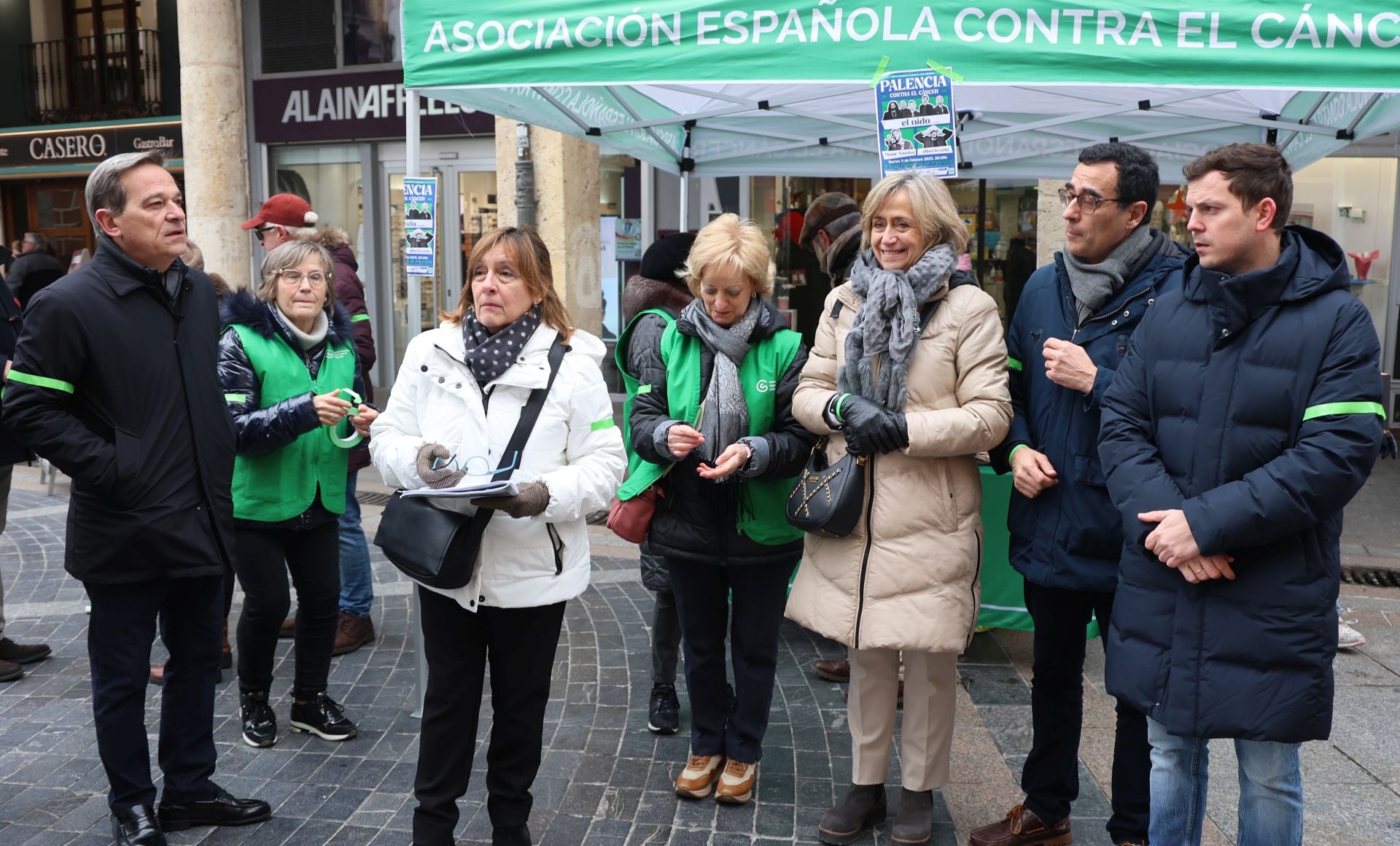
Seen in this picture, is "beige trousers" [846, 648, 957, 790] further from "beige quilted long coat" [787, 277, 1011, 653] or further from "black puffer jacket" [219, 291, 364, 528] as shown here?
"black puffer jacket" [219, 291, 364, 528]

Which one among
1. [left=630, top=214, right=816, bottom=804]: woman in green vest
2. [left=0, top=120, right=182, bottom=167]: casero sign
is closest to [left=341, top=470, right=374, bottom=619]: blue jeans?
[left=630, top=214, right=816, bottom=804]: woman in green vest

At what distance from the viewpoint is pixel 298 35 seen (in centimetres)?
1287

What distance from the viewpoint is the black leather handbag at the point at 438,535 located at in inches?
120

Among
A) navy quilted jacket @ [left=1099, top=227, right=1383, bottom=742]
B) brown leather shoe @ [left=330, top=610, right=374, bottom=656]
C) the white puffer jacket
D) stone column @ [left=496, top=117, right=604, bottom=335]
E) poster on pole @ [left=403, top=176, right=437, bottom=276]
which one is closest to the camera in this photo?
navy quilted jacket @ [left=1099, top=227, right=1383, bottom=742]

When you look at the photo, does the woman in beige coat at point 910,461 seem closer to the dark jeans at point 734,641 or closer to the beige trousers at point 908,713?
the beige trousers at point 908,713

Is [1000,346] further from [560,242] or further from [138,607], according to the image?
[560,242]

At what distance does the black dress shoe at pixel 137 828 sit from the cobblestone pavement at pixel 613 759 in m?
0.13

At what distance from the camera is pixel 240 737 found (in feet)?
14.2

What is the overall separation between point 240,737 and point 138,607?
107cm

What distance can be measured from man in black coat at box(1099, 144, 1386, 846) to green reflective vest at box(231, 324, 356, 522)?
9.09 ft

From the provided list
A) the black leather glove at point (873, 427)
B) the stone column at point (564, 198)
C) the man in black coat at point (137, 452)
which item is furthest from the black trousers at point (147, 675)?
the stone column at point (564, 198)

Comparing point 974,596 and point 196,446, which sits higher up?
point 196,446

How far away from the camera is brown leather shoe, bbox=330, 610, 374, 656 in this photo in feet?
17.3

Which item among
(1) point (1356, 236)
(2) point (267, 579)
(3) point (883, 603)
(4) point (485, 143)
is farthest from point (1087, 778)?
(4) point (485, 143)
